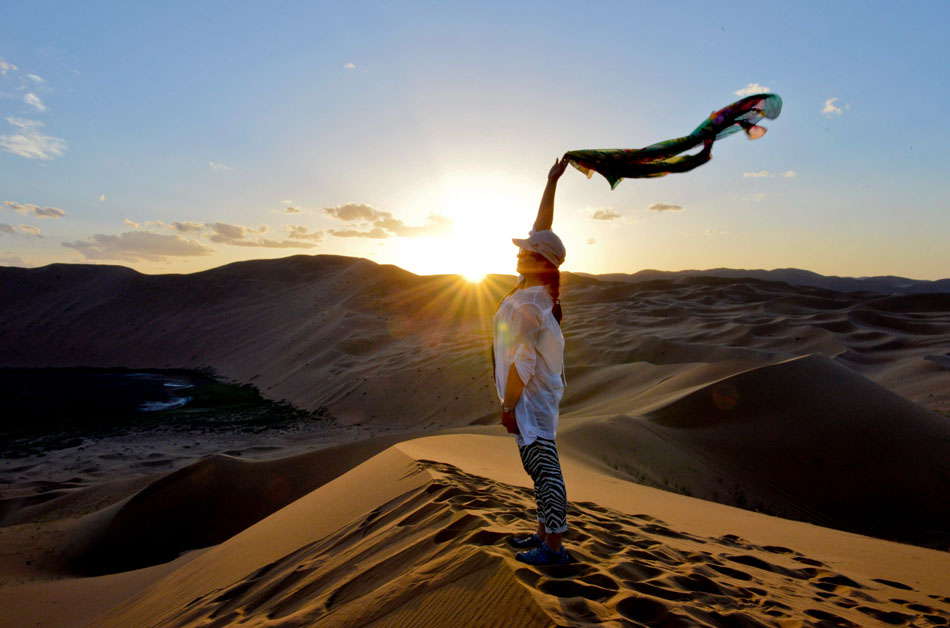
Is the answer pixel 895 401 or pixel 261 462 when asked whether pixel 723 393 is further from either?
pixel 261 462

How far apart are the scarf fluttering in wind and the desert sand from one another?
2.05m

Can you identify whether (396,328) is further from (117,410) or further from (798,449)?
(798,449)

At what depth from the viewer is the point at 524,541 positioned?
272 centimetres

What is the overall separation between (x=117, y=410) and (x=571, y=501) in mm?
18343

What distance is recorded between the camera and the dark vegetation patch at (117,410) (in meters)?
14.6

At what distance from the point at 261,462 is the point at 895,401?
9568 mm

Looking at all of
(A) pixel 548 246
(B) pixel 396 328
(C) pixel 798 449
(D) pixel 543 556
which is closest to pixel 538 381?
(A) pixel 548 246

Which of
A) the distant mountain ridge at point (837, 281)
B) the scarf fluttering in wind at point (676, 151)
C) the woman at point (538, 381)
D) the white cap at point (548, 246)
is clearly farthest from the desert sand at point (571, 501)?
the distant mountain ridge at point (837, 281)

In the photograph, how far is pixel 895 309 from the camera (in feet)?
85.0

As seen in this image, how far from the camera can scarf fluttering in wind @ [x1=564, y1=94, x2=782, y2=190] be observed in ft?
9.76

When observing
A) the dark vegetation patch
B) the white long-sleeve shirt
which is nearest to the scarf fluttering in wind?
the white long-sleeve shirt

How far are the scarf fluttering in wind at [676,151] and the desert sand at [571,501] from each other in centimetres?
205

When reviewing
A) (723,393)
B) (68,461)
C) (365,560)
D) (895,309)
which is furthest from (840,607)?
(895,309)

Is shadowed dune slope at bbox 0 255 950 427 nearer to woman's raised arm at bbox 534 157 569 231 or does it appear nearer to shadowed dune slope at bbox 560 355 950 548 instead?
shadowed dune slope at bbox 560 355 950 548
